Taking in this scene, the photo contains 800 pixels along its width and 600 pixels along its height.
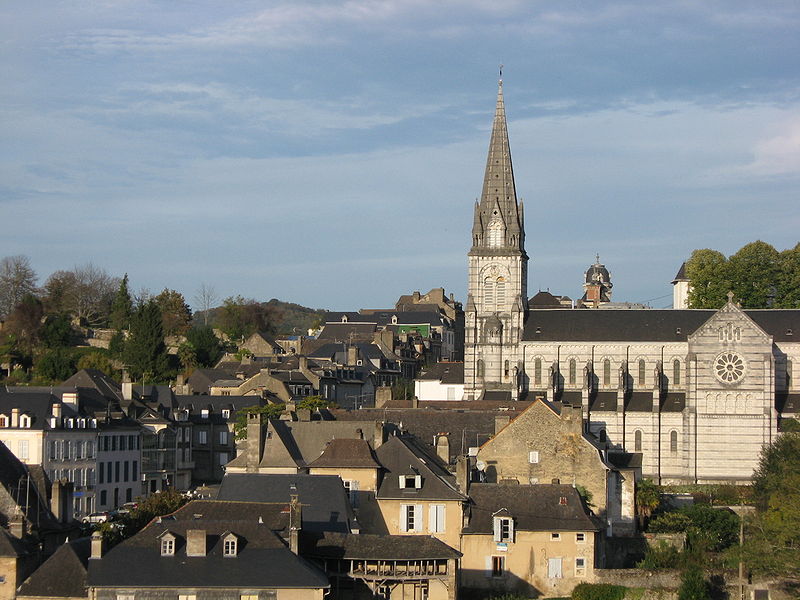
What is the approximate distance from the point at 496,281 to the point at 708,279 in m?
21.5

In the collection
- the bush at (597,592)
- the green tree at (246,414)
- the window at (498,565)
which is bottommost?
the bush at (597,592)

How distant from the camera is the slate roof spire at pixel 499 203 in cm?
12006

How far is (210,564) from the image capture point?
1927 inches

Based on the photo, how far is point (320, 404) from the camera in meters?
99.9

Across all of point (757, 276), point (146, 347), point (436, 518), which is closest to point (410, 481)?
point (436, 518)

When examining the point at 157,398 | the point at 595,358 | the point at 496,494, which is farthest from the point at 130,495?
the point at 595,358

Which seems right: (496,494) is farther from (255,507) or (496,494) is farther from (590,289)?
(590,289)

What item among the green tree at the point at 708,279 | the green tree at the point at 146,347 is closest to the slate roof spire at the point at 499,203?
the green tree at the point at 708,279

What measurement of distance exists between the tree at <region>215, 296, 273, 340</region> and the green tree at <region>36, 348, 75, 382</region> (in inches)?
1427

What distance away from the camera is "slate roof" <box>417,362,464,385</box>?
120 meters

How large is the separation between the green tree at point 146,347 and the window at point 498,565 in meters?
61.7

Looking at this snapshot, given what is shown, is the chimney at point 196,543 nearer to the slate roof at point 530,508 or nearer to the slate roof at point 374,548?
the slate roof at point 374,548

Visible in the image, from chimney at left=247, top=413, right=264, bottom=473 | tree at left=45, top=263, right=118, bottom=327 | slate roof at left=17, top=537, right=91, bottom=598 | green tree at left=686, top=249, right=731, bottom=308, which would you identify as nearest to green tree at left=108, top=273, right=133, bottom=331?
tree at left=45, top=263, right=118, bottom=327

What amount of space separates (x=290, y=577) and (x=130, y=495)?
1438 inches
